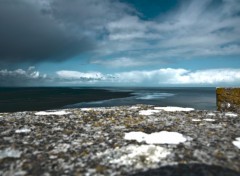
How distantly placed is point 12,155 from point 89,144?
1808 millimetres

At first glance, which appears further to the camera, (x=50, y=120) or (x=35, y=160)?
(x=50, y=120)

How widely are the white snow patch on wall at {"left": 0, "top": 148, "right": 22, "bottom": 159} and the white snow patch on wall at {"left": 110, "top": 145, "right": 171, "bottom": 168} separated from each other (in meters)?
2.24

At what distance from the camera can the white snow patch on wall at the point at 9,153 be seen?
18.6 ft

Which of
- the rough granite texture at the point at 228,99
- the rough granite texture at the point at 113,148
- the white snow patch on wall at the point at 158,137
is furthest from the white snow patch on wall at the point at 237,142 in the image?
the rough granite texture at the point at 228,99

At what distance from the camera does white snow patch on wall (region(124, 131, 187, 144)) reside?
6505 mm

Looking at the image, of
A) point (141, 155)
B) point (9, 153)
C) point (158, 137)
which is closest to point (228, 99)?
point (158, 137)

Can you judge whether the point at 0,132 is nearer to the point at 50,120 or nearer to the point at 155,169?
the point at 50,120

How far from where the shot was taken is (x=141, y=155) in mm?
5641

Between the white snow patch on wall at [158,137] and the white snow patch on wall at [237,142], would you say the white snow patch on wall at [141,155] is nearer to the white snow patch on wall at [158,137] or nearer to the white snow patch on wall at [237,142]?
the white snow patch on wall at [158,137]

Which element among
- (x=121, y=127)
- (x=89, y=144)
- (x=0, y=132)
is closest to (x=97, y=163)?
(x=89, y=144)

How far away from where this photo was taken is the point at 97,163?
5.30 metres

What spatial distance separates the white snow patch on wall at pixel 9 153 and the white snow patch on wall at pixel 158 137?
8.94 feet

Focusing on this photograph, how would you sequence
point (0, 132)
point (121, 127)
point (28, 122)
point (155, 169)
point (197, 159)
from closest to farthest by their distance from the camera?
point (155, 169), point (197, 159), point (0, 132), point (121, 127), point (28, 122)

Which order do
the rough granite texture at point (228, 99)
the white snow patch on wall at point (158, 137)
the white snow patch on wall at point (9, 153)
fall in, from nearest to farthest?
the white snow patch on wall at point (9, 153)
the white snow patch on wall at point (158, 137)
the rough granite texture at point (228, 99)
